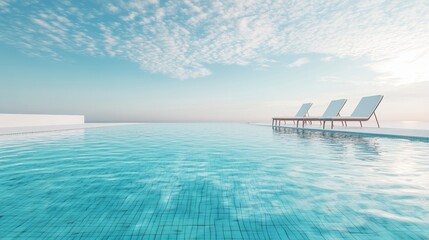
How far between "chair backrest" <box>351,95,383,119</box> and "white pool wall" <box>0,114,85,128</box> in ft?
74.8

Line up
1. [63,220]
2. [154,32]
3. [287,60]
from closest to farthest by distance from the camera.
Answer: [63,220], [154,32], [287,60]

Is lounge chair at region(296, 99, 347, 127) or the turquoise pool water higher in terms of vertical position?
lounge chair at region(296, 99, 347, 127)

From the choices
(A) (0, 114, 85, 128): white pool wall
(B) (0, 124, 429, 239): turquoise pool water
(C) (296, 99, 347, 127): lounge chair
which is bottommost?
(B) (0, 124, 429, 239): turquoise pool water

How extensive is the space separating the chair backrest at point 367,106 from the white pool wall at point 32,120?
22786 millimetres

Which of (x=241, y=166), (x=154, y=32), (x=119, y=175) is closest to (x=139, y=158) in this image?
(x=119, y=175)

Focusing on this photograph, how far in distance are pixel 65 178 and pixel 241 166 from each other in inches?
129

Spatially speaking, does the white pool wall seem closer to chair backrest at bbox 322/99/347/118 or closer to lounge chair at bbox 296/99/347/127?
lounge chair at bbox 296/99/347/127

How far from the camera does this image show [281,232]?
2.11 metres

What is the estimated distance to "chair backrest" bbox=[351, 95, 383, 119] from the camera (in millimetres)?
12621

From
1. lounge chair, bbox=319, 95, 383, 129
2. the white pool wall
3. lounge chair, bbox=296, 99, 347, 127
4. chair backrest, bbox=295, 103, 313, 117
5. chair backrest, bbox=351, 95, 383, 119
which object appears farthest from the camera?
chair backrest, bbox=295, 103, 313, 117

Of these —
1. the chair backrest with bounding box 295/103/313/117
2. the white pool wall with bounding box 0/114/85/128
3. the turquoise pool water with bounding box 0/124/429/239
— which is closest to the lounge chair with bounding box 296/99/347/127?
the chair backrest with bounding box 295/103/313/117

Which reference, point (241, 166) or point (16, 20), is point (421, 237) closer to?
point (241, 166)

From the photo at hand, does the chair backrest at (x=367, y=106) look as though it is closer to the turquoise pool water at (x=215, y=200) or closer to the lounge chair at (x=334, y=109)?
the lounge chair at (x=334, y=109)

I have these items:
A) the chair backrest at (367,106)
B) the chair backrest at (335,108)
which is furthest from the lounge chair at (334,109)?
the chair backrest at (367,106)
